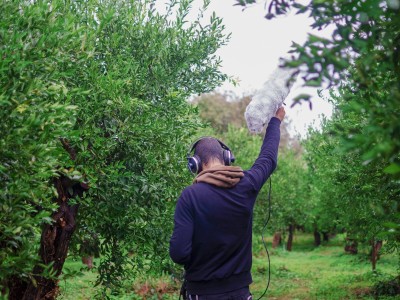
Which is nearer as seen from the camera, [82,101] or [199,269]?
[199,269]

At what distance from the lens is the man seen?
452cm

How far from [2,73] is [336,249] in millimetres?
36524

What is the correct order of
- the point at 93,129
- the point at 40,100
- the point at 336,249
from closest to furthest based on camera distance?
the point at 40,100, the point at 93,129, the point at 336,249

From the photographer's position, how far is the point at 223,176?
4562 millimetres

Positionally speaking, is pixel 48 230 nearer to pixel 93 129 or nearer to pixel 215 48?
pixel 93 129

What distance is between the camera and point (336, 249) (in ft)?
126

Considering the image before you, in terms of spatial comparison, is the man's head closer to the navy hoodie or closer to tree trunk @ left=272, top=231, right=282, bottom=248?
the navy hoodie

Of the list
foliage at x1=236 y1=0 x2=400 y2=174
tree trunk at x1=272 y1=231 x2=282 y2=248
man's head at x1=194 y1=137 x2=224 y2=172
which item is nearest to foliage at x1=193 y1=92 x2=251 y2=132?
tree trunk at x1=272 y1=231 x2=282 y2=248

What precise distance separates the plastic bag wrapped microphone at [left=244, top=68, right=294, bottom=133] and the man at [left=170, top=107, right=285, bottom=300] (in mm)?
663

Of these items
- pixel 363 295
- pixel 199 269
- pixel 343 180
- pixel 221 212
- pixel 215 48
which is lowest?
pixel 363 295

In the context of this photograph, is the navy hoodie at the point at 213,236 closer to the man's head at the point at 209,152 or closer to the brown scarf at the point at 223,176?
the brown scarf at the point at 223,176

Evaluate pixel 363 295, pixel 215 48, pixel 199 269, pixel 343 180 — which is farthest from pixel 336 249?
pixel 199 269

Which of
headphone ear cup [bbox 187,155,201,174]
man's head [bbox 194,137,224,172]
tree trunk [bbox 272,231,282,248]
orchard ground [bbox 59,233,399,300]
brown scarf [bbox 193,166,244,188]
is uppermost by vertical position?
man's head [bbox 194,137,224,172]

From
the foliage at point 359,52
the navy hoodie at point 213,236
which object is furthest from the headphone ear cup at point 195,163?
the foliage at point 359,52
